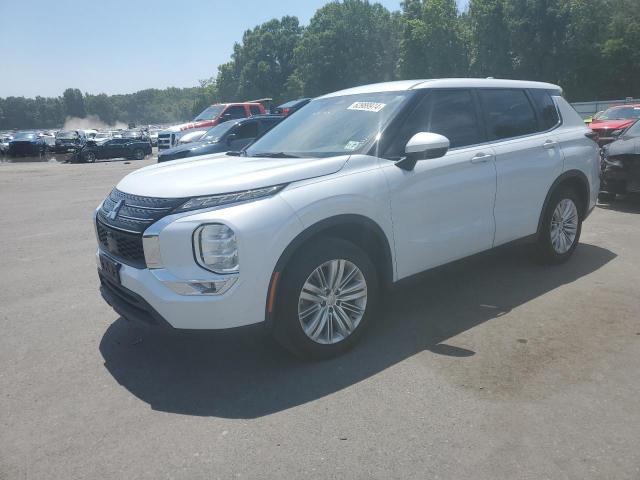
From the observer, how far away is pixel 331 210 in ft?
11.7

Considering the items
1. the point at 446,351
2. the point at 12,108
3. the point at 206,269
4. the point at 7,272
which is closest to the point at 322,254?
the point at 206,269

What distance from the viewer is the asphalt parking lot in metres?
2.69

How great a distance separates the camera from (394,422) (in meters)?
2.99

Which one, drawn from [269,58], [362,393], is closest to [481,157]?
[362,393]

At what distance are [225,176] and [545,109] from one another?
356cm

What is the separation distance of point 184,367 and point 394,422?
5.14 feet

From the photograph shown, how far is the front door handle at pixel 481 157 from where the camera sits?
4.49m

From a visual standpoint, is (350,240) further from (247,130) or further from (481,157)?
(247,130)

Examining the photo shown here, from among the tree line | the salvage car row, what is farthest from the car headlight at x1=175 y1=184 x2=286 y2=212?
the tree line

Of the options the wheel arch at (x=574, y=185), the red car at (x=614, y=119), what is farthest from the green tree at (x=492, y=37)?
the wheel arch at (x=574, y=185)

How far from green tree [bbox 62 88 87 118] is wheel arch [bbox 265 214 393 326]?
177933mm

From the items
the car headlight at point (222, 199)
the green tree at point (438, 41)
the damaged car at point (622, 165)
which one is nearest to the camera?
the car headlight at point (222, 199)

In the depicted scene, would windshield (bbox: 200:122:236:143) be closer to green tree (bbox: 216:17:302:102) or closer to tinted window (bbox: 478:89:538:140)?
tinted window (bbox: 478:89:538:140)

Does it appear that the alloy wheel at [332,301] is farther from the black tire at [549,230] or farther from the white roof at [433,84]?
the black tire at [549,230]
